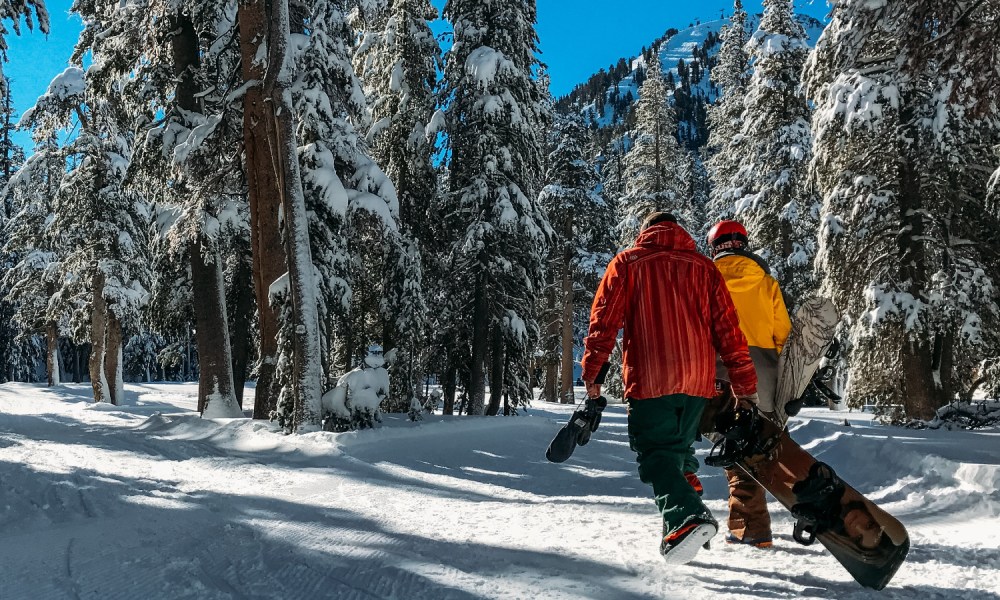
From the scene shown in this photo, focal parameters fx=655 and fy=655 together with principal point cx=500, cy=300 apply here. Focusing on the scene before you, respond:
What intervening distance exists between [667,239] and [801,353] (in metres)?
1.27

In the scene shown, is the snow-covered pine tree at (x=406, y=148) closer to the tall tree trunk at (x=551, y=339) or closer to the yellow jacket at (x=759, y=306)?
the tall tree trunk at (x=551, y=339)

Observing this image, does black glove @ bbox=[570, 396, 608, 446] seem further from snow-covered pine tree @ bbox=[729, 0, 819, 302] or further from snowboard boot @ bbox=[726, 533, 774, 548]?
snow-covered pine tree @ bbox=[729, 0, 819, 302]

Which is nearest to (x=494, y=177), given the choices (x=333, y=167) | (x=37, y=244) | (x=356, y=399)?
(x=333, y=167)

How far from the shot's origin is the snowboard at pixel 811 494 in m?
3.05

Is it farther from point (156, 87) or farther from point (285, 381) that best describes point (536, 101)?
point (285, 381)

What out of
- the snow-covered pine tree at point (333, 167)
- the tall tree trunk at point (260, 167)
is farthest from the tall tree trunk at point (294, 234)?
the snow-covered pine tree at point (333, 167)

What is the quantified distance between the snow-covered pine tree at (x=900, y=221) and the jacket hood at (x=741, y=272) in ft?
29.8

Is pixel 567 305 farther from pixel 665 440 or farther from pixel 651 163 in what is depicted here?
pixel 665 440

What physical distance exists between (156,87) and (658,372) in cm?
1578

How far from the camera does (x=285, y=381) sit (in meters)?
10.9

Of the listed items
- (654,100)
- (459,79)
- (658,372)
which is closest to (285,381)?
(658,372)

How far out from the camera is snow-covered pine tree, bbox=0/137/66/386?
26375mm

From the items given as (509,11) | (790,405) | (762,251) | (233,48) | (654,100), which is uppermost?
(654,100)

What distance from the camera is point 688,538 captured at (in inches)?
128
